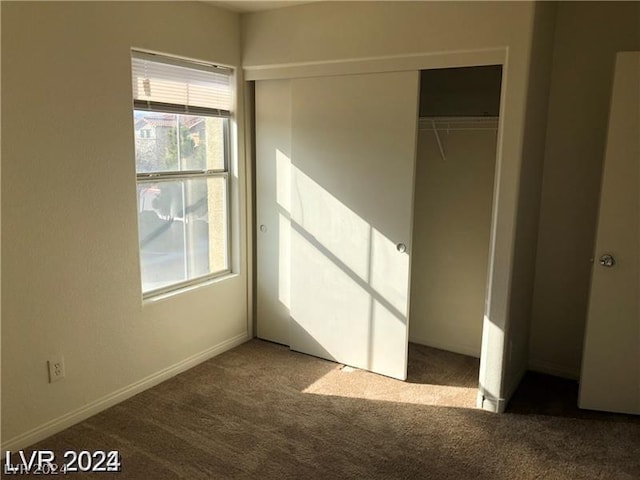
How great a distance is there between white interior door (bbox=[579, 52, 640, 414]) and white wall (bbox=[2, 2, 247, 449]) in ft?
8.19

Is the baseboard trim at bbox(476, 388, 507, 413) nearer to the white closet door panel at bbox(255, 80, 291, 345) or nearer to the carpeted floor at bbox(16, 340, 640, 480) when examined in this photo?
the carpeted floor at bbox(16, 340, 640, 480)

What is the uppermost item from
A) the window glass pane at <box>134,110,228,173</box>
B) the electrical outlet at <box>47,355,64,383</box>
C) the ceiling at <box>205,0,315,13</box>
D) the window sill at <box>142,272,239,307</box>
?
the ceiling at <box>205,0,315,13</box>

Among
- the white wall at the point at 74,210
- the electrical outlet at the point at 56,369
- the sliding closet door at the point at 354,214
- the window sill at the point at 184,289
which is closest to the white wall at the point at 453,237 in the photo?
the sliding closet door at the point at 354,214

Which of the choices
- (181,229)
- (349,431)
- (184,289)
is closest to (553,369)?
(349,431)

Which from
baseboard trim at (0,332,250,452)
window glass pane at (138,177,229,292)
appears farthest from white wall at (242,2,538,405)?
baseboard trim at (0,332,250,452)

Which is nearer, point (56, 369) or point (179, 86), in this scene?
point (56, 369)

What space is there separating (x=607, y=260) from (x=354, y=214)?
1.49 metres

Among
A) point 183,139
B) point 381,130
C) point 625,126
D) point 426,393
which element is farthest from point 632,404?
point 183,139

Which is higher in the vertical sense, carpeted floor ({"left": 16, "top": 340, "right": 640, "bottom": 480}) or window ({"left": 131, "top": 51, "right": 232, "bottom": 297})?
window ({"left": 131, "top": 51, "right": 232, "bottom": 297})

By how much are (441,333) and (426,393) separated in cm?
75

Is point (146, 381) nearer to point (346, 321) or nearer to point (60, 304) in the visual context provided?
point (60, 304)

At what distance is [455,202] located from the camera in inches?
146

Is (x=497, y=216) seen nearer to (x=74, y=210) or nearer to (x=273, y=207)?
(x=273, y=207)

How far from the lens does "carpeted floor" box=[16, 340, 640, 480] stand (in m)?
2.49
